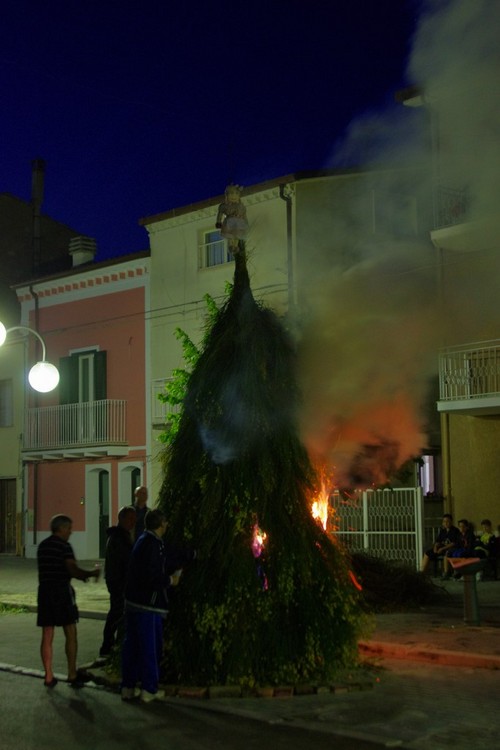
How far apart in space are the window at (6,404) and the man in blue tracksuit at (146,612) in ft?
76.5

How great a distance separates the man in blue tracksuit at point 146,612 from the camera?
26.4ft

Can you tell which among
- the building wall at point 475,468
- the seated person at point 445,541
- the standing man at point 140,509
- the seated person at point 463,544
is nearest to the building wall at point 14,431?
the building wall at point 475,468

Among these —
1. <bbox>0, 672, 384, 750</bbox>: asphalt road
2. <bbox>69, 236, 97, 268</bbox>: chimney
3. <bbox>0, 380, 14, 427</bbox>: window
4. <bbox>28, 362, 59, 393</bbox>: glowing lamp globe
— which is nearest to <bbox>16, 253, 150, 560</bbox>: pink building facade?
<bbox>0, 380, 14, 427</bbox>: window

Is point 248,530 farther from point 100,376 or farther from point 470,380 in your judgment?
point 100,376

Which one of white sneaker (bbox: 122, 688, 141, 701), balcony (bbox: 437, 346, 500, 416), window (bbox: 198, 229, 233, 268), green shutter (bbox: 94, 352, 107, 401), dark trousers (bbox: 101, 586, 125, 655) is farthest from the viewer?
green shutter (bbox: 94, 352, 107, 401)

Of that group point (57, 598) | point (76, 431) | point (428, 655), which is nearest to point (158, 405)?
point (76, 431)

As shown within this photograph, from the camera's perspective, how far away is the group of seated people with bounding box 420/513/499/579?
54.7 feet

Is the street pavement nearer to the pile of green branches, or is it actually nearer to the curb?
the curb

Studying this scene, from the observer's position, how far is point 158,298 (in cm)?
2598

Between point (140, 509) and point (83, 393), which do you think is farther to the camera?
point (83, 393)

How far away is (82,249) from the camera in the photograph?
31.1m

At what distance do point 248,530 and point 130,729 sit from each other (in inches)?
81.5

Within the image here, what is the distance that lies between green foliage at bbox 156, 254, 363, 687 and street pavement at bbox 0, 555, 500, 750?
315 millimetres

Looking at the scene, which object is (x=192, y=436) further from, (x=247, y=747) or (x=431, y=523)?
(x=431, y=523)
